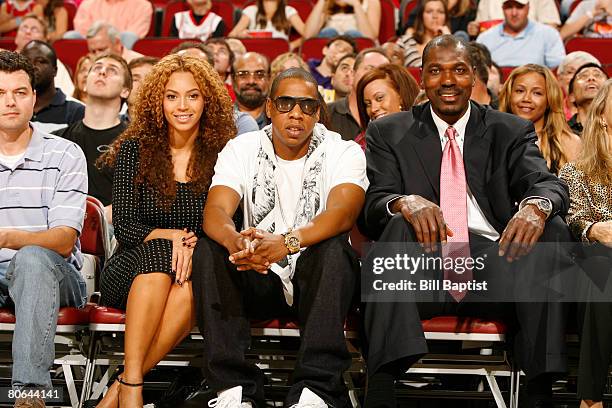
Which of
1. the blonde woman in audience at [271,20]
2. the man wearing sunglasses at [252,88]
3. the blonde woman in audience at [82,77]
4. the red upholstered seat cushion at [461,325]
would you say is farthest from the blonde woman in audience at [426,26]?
the red upholstered seat cushion at [461,325]

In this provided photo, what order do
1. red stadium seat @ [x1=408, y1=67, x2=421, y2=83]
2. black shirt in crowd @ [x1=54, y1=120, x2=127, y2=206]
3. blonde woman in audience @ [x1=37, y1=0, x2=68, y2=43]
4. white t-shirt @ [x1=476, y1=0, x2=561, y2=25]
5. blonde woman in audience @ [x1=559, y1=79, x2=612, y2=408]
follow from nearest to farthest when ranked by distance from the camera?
blonde woman in audience @ [x1=559, y1=79, x2=612, y2=408], black shirt in crowd @ [x1=54, y1=120, x2=127, y2=206], red stadium seat @ [x1=408, y1=67, x2=421, y2=83], white t-shirt @ [x1=476, y1=0, x2=561, y2=25], blonde woman in audience @ [x1=37, y1=0, x2=68, y2=43]

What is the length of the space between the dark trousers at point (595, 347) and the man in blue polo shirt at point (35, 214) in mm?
1699

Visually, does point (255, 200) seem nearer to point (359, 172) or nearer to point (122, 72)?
point (359, 172)

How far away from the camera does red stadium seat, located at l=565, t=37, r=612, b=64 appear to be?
6676 millimetres

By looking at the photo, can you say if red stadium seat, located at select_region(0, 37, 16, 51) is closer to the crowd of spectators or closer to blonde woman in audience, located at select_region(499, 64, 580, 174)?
the crowd of spectators

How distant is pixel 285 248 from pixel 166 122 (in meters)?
0.91

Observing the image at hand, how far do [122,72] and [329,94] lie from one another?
1533 millimetres

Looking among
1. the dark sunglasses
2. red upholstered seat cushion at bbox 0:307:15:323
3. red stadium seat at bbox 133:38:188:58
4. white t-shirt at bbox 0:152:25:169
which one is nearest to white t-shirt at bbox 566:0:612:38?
red stadium seat at bbox 133:38:188:58

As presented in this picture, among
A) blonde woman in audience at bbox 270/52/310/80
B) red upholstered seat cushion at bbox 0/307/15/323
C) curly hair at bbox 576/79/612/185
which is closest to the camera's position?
red upholstered seat cushion at bbox 0/307/15/323

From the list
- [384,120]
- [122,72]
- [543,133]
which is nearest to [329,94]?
[122,72]

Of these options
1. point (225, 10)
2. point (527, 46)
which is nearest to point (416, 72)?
point (527, 46)

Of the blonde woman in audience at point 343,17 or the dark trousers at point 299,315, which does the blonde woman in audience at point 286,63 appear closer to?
the blonde woman in audience at point 343,17

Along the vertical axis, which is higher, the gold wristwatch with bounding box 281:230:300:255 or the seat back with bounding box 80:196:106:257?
the gold wristwatch with bounding box 281:230:300:255

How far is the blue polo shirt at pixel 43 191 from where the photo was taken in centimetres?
346
